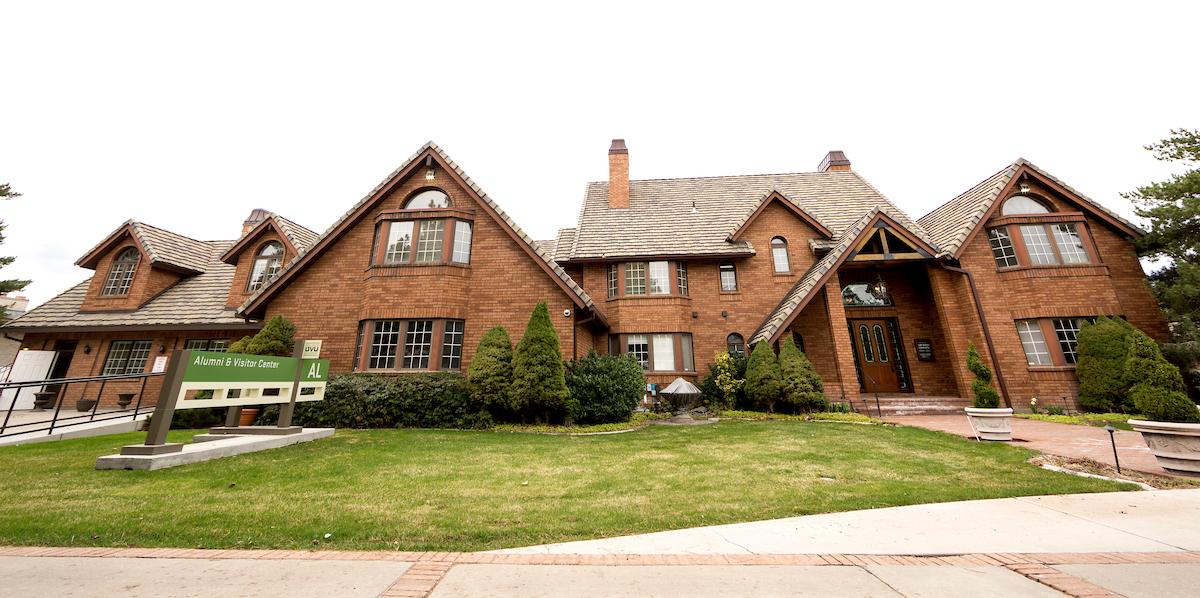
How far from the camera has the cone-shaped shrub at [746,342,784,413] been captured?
39.7 feet

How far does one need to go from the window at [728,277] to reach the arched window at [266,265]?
16736 mm

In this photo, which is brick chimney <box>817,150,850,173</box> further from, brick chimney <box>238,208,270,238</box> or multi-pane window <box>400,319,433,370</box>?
brick chimney <box>238,208,270,238</box>

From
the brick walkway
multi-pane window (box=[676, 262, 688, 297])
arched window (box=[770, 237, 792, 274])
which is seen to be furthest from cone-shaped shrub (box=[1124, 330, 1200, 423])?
multi-pane window (box=[676, 262, 688, 297])

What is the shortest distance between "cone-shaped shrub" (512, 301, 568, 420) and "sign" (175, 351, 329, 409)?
4401mm

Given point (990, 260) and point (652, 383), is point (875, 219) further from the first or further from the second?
point (652, 383)

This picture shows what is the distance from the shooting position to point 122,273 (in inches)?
642

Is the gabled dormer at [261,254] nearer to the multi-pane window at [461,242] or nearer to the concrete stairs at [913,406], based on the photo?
the multi-pane window at [461,242]

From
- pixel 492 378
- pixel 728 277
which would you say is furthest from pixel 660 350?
pixel 492 378

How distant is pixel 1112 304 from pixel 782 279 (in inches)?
364

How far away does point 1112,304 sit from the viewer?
12.8 meters

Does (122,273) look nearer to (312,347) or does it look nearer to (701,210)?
(312,347)

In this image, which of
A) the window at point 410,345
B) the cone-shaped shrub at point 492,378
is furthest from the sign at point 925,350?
the window at point 410,345

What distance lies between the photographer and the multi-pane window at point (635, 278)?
16047mm

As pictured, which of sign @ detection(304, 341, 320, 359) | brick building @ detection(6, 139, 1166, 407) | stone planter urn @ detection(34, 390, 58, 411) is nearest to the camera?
sign @ detection(304, 341, 320, 359)
